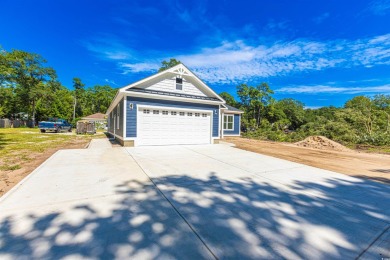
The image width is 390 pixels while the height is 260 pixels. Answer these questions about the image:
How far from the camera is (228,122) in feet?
60.0

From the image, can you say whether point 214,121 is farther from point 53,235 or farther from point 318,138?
point 53,235

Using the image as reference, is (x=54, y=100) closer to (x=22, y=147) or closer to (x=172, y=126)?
(x=22, y=147)

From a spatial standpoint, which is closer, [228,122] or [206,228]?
[206,228]

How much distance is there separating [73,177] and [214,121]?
874cm

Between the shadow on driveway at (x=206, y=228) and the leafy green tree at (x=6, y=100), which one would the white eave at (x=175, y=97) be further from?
the leafy green tree at (x=6, y=100)

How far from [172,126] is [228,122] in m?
9.40

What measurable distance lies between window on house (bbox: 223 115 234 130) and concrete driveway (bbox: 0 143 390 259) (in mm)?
13893

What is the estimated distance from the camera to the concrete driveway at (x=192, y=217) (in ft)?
5.91

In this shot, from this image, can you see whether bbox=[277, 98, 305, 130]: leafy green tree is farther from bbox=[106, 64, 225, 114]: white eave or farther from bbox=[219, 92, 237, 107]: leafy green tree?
bbox=[106, 64, 225, 114]: white eave

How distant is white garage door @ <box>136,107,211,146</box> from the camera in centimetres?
966

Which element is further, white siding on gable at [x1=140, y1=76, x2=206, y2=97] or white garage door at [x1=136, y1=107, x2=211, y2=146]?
white siding on gable at [x1=140, y1=76, x2=206, y2=97]

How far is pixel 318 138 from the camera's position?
1191cm

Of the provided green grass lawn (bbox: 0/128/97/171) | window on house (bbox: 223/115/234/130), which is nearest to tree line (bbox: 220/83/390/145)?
window on house (bbox: 223/115/234/130)

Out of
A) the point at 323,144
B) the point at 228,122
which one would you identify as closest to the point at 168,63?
the point at 228,122
